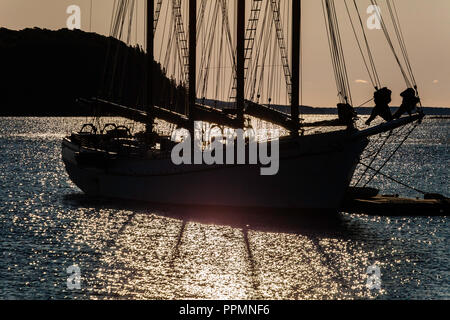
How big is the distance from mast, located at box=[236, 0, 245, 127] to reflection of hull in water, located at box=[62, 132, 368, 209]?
4.31 meters

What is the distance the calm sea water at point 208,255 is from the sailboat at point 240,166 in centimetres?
132

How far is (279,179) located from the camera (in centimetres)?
4672

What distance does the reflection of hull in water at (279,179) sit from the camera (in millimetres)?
46000

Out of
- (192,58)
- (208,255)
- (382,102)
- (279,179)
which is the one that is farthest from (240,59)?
→ (208,255)

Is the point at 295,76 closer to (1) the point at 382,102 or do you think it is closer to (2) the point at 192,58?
(1) the point at 382,102

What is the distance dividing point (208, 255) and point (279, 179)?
31.7 ft

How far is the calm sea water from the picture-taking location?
3156 centimetres

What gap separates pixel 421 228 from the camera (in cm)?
4672

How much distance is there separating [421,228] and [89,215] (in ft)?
64.7

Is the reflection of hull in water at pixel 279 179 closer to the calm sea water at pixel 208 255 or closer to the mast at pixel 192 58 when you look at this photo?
the calm sea water at pixel 208 255

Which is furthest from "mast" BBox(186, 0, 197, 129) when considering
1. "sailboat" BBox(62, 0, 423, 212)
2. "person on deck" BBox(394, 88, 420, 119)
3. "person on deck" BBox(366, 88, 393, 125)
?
"person on deck" BBox(394, 88, 420, 119)
